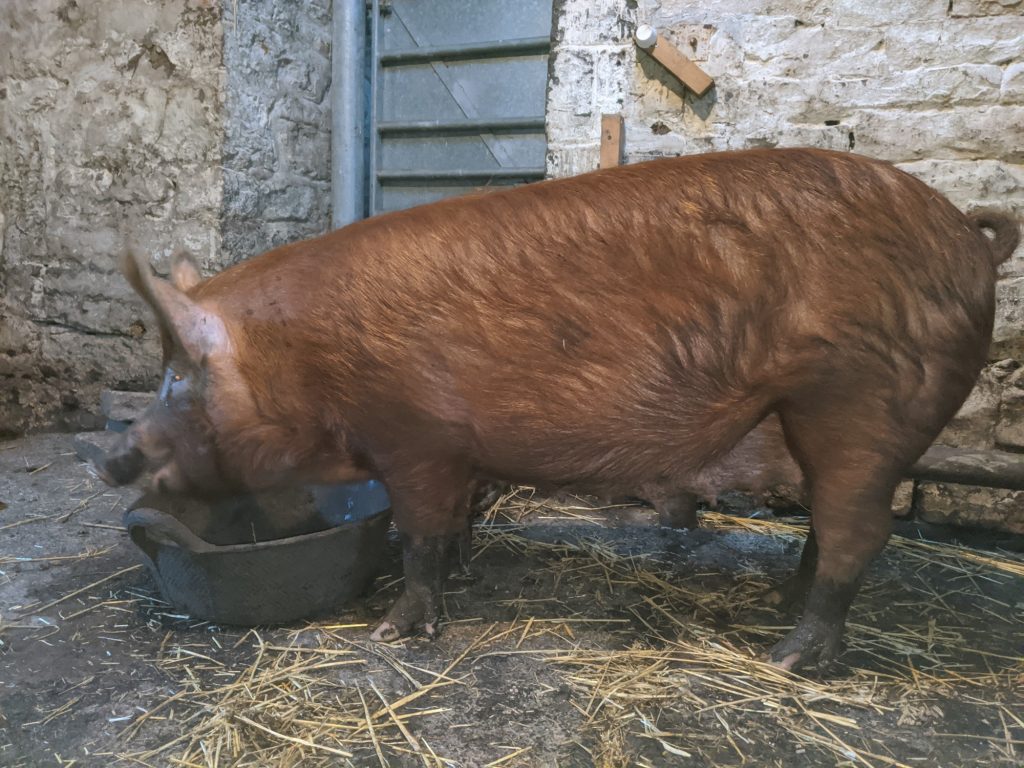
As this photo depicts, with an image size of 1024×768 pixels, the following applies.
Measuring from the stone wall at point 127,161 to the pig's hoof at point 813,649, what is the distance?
3.07 m

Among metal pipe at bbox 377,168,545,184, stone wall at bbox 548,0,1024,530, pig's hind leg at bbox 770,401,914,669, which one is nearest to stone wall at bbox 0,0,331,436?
metal pipe at bbox 377,168,545,184

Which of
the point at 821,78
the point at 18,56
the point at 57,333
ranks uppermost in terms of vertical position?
the point at 18,56

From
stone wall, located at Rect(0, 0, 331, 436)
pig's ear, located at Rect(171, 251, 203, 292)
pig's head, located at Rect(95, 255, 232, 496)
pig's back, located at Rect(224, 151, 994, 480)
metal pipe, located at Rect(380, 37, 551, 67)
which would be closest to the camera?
pig's back, located at Rect(224, 151, 994, 480)

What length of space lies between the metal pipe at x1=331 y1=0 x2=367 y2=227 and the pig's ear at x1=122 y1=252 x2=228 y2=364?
Answer: 2439mm

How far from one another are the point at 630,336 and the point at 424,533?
0.81 metres

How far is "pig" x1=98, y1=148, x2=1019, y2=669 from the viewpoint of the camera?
1.89 m

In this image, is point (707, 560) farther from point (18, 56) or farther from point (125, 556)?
point (18, 56)

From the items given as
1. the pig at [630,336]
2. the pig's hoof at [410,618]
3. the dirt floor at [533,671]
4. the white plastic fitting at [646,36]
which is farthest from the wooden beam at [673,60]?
the pig's hoof at [410,618]

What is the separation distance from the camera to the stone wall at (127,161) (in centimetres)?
371

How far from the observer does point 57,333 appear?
418 cm

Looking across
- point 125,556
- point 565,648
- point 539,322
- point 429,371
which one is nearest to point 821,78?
point 539,322

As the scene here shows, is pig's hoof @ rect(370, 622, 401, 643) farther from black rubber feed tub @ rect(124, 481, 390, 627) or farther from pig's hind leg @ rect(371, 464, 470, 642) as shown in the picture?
black rubber feed tub @ rect(124, 481, 390, 627)

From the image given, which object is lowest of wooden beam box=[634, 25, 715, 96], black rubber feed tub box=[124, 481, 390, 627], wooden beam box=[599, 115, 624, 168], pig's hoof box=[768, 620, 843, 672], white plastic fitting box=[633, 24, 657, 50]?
pig's hoof box=[768, 620, 843, 672]

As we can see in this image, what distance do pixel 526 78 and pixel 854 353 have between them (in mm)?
3117
